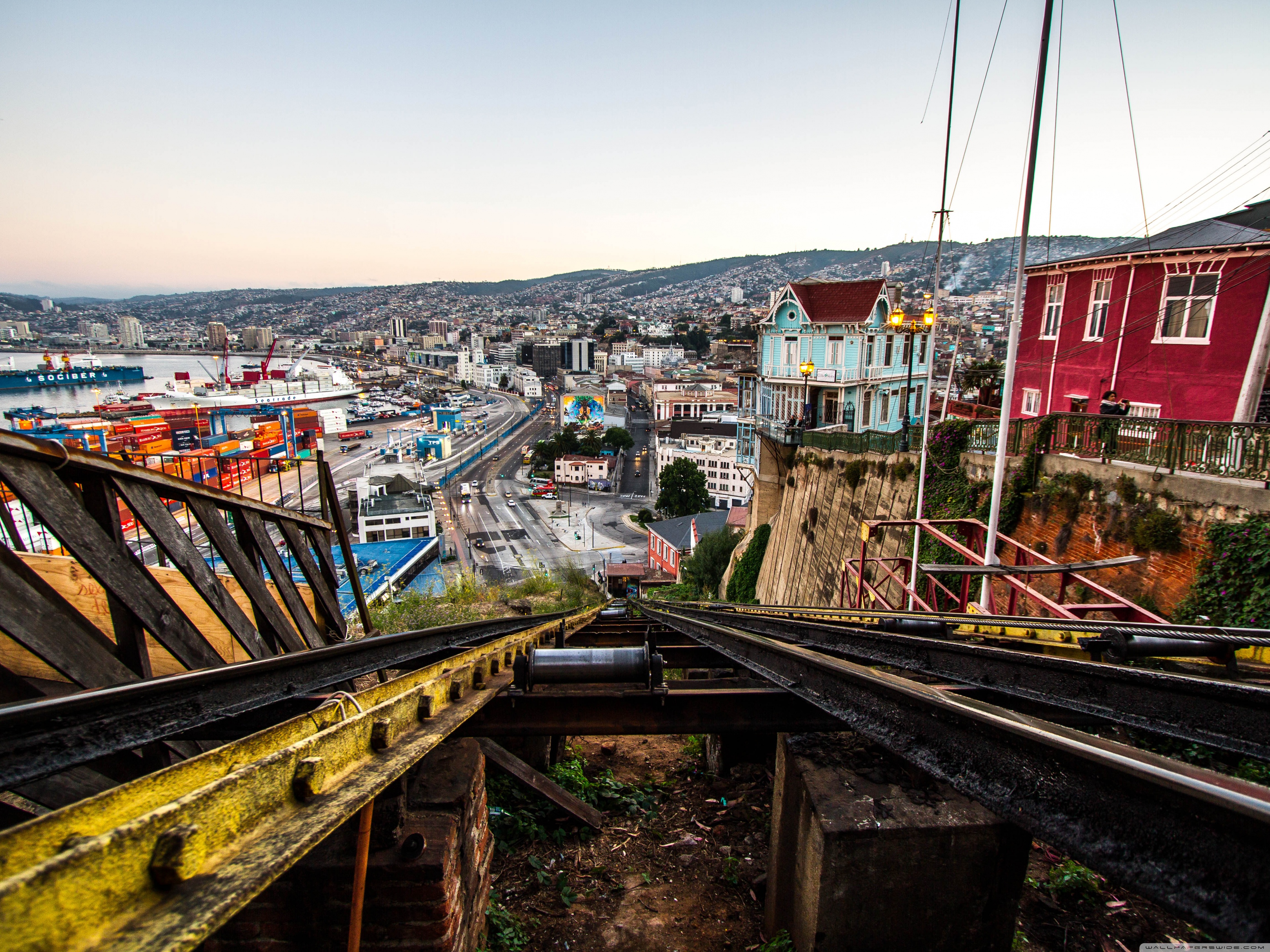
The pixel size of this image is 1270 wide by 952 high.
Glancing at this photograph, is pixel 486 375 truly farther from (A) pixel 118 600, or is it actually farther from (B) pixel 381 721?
(B) pixel 381 721

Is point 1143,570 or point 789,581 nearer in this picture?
point 1143,570

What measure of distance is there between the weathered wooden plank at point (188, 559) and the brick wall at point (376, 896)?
1067mm

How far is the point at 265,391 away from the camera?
12075 centimetres

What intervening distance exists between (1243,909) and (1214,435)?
7.43 meters

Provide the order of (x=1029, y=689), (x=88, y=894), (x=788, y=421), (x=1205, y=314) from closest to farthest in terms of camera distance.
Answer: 1. (x=88, y=894)
2. (x=1029, y=689)
3. (x=1205, y=314)
4. (x=788, y=421)

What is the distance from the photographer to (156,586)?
248 centimetres

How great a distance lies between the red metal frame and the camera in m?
4.61

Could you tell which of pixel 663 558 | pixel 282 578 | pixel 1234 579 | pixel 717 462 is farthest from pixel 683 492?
pixel 282 578

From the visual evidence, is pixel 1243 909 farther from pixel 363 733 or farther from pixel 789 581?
pixel 789 581

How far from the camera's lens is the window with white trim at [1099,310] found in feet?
A: 44.2

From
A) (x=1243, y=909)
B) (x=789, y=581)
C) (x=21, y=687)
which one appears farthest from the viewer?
(x=789, y=581)

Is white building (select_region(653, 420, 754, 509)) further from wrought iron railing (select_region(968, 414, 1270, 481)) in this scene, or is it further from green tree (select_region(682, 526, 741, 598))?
wrought iron railing (select_region(968, 414, 1270, 481))

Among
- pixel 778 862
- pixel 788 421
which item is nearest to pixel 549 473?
pixel 788 421

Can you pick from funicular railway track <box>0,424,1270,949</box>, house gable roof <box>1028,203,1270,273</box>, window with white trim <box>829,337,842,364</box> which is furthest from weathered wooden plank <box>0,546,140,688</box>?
window with white trim <box>829,337,842,364</box>
